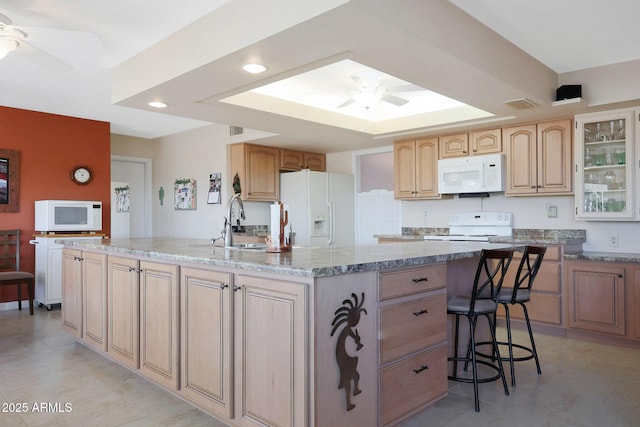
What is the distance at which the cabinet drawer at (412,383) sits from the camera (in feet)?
6.71

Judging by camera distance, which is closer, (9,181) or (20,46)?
(20,46)

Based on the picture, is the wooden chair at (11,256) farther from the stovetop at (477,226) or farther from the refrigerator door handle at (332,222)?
the stovetop at (477,226)

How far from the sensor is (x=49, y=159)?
5520 mm

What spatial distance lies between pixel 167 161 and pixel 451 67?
5367 mm

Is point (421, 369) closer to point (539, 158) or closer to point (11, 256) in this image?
point (539, 158)

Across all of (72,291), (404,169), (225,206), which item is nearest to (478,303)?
(404,169)

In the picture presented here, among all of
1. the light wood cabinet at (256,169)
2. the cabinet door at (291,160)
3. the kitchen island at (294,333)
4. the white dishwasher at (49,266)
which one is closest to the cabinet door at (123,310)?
the kitchen island at (294,333)

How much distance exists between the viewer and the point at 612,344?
148 inches

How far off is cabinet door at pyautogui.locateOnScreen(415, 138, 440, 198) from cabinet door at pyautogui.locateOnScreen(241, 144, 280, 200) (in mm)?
1955

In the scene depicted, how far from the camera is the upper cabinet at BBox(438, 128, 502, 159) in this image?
468 centimetres

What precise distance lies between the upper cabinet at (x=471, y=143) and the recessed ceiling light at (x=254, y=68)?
277 cm

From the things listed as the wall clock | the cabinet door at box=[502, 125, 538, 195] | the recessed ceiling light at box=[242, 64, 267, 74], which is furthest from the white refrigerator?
the recessed ceiling light at box=[242, 64, 267, 74]

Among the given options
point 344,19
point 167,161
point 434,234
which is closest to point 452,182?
point 434,234

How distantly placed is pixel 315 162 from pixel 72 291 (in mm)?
3801
